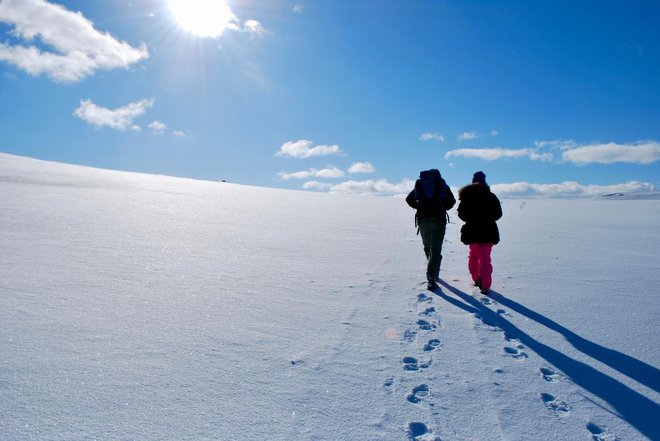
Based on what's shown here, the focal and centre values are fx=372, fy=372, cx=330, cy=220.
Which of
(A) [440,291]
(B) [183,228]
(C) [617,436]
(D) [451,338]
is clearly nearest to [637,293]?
(A) [440,291]

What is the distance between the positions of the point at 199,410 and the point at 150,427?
0.33 m

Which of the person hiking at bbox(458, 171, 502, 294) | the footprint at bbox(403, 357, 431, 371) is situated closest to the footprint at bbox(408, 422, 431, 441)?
the footprint at bbox(403, 357, 431, 371)

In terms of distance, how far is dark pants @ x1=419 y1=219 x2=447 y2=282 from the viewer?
624cm

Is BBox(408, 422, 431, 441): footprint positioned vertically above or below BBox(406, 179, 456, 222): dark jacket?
below

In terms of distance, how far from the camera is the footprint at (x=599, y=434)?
2672 mm

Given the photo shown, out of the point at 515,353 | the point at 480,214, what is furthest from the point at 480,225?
the point at 515,353

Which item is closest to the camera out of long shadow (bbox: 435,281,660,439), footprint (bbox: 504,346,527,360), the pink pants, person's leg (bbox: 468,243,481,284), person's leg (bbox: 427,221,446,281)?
long shadow (bbox: 435,281,660,439)

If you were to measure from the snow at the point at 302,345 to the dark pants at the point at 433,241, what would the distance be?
35 centimetres

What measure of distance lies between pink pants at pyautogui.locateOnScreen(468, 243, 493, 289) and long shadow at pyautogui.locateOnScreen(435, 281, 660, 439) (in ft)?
4.44

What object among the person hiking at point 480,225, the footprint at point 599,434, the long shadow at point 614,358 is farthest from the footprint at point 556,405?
the person hiking at point 480,225

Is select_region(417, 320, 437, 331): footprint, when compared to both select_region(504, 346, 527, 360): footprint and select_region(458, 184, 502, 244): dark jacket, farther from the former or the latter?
select_region(458, 184, 502, 244): dark jacket

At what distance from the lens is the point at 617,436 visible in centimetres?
269

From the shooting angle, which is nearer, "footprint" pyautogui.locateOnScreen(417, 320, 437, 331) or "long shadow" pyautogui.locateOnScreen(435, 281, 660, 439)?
"long shadow" pyautogui.locateOnScreen(435, 281, 660, 439)

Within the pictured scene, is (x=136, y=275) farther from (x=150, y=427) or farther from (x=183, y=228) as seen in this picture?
(x=183, y=228)
